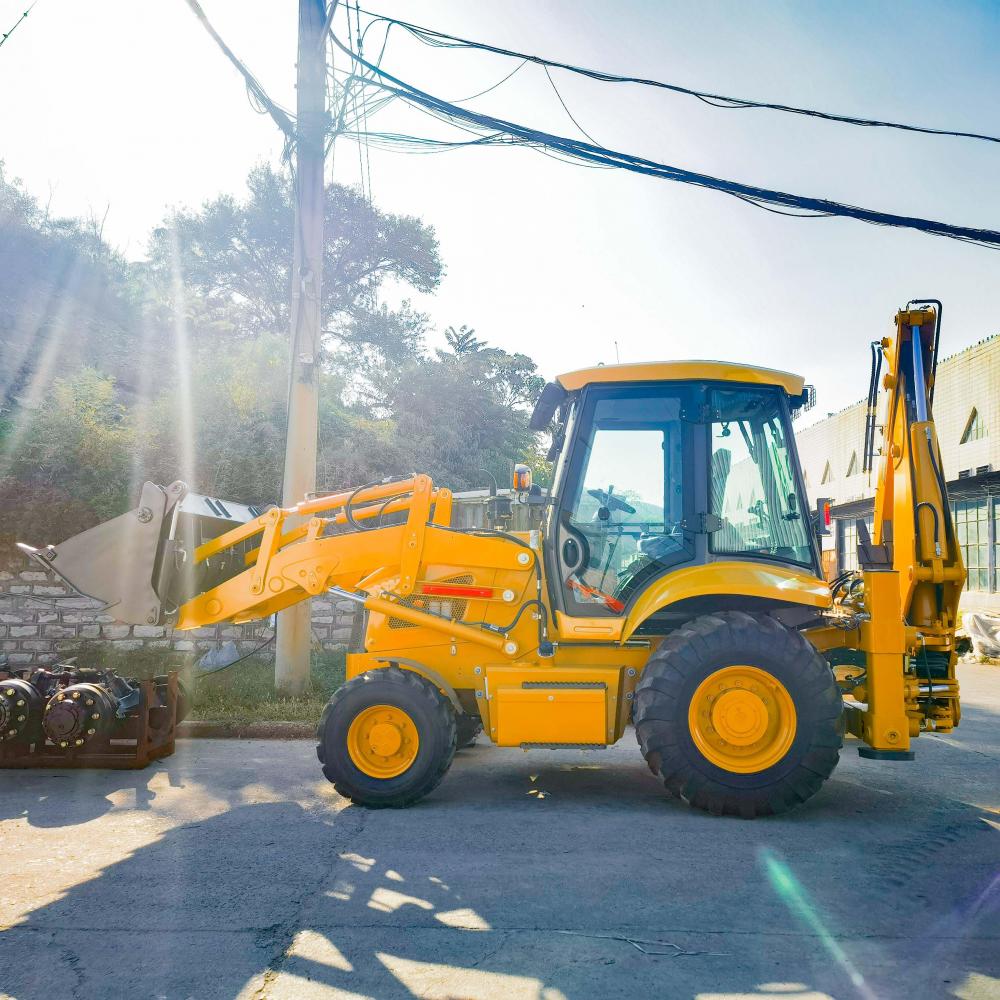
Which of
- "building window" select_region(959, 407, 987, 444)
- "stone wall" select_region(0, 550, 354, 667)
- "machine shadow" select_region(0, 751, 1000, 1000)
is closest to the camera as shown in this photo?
"machine shadow" select_region(0, 751, 1000, 1000)

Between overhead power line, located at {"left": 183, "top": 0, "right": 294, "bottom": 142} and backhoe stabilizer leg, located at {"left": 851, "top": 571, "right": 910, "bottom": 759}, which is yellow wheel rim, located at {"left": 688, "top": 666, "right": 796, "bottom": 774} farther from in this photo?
overhead power line, located at {"left": 183, "top": 0, "right": 294, "bottom": 142}

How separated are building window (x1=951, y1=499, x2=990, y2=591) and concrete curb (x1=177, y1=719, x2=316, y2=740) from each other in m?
12.6

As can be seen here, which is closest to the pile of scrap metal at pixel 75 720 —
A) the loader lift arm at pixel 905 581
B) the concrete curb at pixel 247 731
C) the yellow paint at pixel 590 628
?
the concrete curb at pixel 247 731

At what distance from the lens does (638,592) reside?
Answer: 18.0ft

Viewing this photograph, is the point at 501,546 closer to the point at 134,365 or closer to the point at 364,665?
the point at 364,665

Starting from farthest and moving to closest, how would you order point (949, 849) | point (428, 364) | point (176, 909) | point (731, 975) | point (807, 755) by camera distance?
point (428, 364) → point (807, 755) → point (949, 849) → point (176, 909) → point (731, 975)

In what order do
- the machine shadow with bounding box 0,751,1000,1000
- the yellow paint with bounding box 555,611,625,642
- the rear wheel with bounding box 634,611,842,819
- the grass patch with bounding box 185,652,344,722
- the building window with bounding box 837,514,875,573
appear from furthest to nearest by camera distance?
the building window with bounding box 837,514,875,573, the grass patch with bounding box 185,652,344,722, the yellow paint with bounding box 555,611,625,642, the rear wheel with bounding box 634,611,842,819, the machine shadow with bounding box 0,751,1000,1000

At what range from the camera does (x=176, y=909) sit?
12.1 feet

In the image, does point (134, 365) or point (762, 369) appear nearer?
point (762, 369)

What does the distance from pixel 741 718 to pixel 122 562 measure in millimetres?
4202

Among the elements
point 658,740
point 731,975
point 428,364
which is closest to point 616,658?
point 658,740

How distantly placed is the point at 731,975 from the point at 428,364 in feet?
74.4

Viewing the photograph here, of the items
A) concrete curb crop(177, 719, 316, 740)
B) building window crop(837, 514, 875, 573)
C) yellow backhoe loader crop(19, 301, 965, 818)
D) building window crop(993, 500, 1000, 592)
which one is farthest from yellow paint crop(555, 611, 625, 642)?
building window crop(837, 514, 875, 573)

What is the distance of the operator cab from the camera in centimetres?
553
